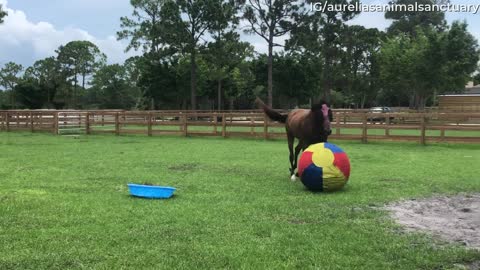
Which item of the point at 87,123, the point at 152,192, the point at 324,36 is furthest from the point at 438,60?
the point at 152,192

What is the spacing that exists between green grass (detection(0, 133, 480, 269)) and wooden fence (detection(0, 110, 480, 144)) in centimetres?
636

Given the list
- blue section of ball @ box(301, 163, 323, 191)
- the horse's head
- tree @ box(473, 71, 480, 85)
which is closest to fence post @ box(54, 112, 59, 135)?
the horse's head

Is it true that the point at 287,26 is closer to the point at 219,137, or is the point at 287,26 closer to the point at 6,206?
the point at 219,137

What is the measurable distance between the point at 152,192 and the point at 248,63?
152 feet

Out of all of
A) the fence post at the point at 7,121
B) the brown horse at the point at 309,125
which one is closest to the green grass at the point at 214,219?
the brown horse at the point at 309,125

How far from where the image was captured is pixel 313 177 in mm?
6969

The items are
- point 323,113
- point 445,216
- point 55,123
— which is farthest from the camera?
point 55,123

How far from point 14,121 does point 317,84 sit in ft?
105

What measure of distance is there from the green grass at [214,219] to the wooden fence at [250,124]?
6.36 metres

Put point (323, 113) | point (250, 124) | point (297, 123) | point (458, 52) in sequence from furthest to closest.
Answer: point (458, 52), point (250, 124), point (297, 123), point (323, 113)

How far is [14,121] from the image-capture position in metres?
25.0

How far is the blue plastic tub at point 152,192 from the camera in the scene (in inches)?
256

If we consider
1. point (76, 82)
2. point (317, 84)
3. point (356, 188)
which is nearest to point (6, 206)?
point (356, 188)

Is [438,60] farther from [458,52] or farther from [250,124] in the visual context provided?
[250,124]
